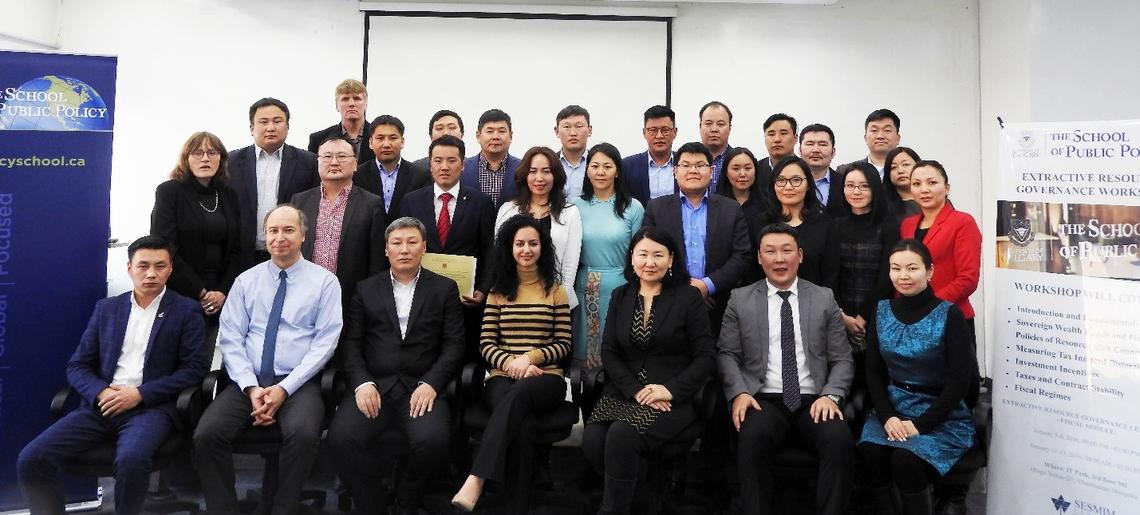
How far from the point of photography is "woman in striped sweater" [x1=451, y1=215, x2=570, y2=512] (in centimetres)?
323

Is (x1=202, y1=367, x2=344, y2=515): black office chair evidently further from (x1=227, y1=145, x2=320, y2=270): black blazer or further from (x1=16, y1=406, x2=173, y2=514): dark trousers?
(x1=227, y1=145, x2=320, y2=270): black blazer

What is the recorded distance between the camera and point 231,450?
2992mm

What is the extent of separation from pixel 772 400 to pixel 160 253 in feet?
9.55

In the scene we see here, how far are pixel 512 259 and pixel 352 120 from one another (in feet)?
5.49

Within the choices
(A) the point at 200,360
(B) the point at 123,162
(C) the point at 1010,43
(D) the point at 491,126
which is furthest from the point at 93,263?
(C) the point at 1010,43

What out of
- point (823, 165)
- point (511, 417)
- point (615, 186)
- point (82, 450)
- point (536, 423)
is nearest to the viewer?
point (82, 450)

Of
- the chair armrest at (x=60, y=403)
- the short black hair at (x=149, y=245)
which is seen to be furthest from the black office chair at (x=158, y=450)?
the short black hair at (x=149, y=245)

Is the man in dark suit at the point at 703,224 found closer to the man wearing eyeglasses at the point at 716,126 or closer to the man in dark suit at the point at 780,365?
the man in dark suit at the point at 780,365

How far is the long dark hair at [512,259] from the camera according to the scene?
343cm

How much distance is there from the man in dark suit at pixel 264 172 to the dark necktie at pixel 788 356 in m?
2.74

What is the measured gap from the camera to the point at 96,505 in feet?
11.2

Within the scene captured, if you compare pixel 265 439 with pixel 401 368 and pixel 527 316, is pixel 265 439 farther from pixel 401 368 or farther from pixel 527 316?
pixel 527 316

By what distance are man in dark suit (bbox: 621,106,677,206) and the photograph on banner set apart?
174cm

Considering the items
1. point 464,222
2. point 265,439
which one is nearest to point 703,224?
point 464,222
